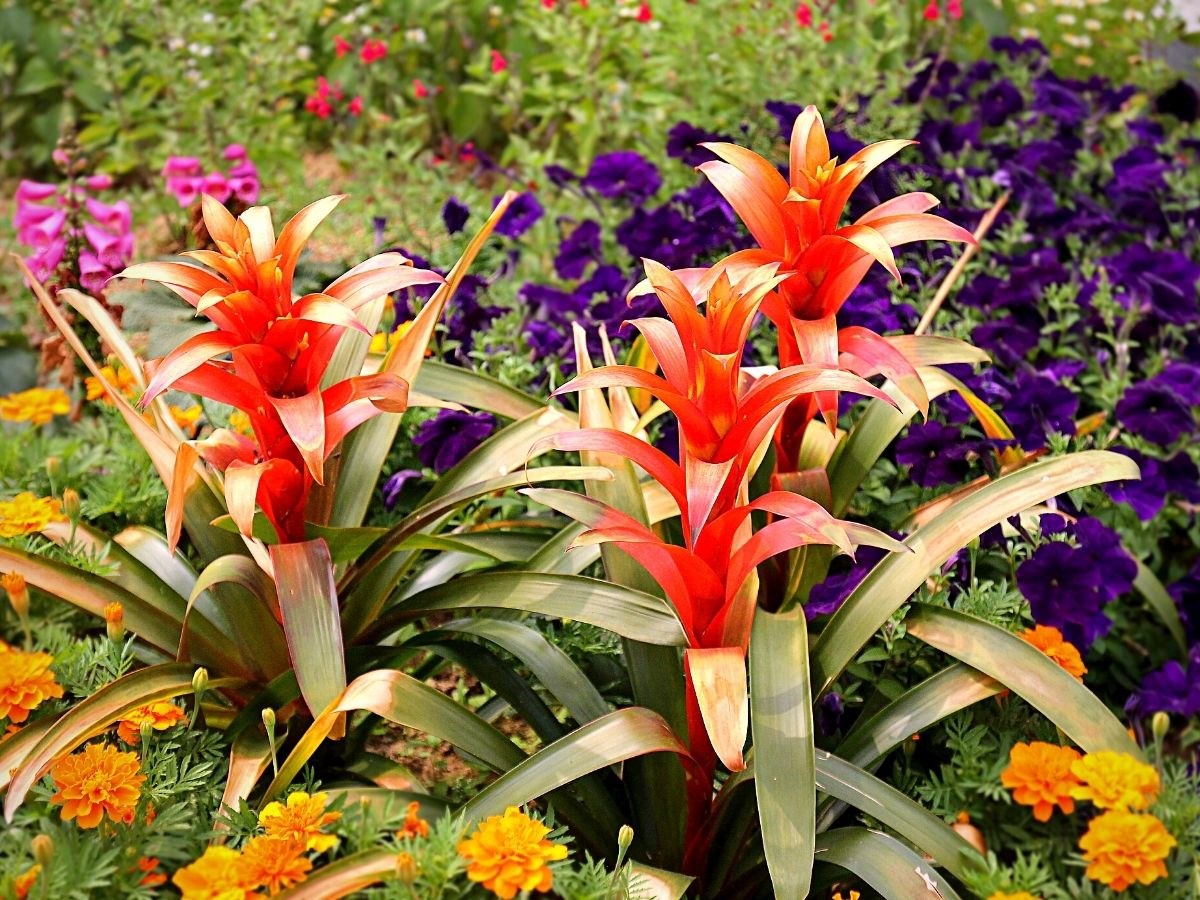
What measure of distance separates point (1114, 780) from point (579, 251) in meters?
1.80

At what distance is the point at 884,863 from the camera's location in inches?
59.9

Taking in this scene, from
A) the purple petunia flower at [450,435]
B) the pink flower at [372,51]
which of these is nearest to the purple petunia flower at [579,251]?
the purple petunia flower at [450,435]

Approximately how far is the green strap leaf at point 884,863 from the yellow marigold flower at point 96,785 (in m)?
0.89

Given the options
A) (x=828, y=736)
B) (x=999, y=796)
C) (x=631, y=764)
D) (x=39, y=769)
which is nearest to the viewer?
(x=39, y=769)

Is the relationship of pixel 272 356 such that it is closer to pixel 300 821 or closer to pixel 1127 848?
pixel 300 821

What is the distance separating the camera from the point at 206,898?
4.23 ft

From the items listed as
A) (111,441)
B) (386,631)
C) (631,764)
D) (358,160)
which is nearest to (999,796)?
(631,764)

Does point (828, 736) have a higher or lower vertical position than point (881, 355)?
lower

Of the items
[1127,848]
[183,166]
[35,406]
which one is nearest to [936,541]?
[1127,848]

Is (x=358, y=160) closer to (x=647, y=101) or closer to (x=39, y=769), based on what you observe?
(x=647, y=101)

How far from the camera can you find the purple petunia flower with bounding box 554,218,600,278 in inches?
112

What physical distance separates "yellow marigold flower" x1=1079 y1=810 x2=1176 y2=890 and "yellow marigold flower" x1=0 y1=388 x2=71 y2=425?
80.7 inches

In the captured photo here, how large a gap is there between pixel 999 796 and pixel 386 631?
3.06ft

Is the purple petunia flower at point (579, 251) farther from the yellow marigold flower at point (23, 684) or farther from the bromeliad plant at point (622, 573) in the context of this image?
Answer: the yellow marigold flower at point (23, 684)
